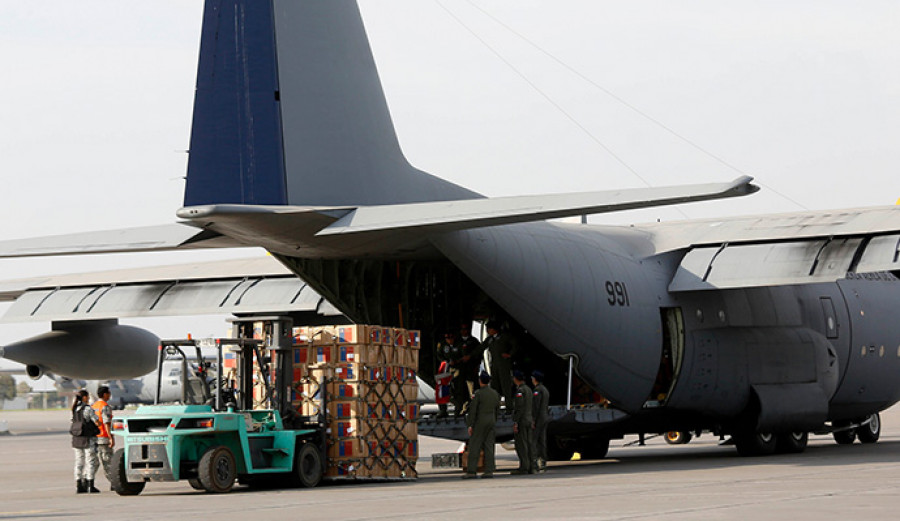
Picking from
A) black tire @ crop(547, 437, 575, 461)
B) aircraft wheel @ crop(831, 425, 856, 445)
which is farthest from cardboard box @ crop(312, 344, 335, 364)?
aircraft wheel @ crop(831, 425, 856, 445)

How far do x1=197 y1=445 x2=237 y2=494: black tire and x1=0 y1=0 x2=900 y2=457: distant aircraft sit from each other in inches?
95.6

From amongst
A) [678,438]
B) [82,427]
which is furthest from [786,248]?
[82,427]

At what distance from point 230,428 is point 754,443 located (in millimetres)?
9267

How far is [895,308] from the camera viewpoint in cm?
2209

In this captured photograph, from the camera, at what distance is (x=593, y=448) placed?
65.3 ft

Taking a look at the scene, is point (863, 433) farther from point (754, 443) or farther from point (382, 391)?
point (382, 391)

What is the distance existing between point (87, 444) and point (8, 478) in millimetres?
4427

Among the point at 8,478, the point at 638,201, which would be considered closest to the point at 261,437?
the point at 638,201

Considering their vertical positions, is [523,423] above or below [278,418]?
below

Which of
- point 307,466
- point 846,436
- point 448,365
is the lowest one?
point 846,436

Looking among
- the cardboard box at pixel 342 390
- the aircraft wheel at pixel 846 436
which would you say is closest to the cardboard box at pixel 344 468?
the cardboard box at pixel 342 390

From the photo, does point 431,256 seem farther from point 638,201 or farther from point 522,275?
point 638,201

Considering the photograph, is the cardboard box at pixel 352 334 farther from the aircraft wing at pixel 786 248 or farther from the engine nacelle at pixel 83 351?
the engine nacelle at pixel 83 351

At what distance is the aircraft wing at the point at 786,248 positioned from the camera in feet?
53.1
